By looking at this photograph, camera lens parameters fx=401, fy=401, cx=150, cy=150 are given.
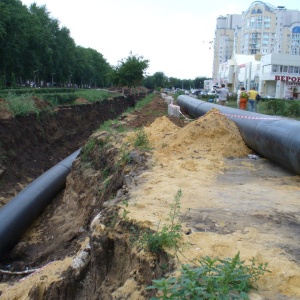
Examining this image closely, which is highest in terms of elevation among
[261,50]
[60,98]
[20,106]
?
[261,50]

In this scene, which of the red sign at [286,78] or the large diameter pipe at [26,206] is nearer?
the large diameter pipe at [26,206]

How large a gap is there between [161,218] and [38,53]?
44452 mm

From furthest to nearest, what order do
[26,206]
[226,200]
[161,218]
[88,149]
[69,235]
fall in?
[88,149]
[26,206]
[69,235]
[226,200]
[161,218]

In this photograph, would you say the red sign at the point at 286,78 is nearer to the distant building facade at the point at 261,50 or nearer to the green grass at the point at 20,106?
the distant building facade at the point at 261,50

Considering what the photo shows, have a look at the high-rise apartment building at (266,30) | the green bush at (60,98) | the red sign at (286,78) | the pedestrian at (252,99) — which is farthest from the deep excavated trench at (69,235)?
the high-rise apartment building at (266,30)

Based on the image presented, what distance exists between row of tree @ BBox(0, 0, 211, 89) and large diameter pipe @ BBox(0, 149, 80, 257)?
2185cm

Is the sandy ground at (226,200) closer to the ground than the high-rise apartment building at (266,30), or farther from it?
closer to the ground

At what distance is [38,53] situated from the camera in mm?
45500

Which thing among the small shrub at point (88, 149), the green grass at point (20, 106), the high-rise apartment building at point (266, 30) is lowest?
the small shrub at point (88, 149)

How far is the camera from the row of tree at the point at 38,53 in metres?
35.4

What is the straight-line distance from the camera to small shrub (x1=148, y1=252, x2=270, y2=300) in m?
2.64

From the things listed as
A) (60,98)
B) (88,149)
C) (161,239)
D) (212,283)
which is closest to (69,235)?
(88,149)

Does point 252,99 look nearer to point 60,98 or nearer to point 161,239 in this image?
point 161,239

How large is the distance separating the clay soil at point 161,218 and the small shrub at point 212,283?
0.12m
